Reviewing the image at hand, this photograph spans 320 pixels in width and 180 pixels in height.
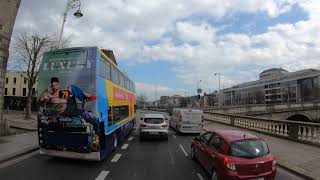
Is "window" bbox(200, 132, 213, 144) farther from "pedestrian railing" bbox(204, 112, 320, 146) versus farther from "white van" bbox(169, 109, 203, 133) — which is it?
"white van" bbox(169, 109, 203, 133)

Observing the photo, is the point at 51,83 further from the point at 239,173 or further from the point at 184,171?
the point at 239,173

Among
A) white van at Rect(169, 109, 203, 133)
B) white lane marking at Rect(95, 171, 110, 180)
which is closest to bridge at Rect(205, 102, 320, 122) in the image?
white van at Rect(169, 109, 203, 133)

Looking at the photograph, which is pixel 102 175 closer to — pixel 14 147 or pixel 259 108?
pixel 14 147

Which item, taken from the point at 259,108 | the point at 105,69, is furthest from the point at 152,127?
the point at 259,108

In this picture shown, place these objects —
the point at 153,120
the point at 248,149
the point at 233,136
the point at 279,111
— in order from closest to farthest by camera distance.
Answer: the point at 248,149, the point at 233,136, the point at 153,120, the point at 279,111

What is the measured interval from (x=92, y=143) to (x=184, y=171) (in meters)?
3.23

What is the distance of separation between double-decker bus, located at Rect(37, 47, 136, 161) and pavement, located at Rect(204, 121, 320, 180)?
21.5 feet

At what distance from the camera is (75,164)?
39.3 ft

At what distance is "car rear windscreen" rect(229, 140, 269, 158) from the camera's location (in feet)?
28.7

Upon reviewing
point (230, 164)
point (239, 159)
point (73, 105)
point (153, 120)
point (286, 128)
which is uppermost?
point (73, 105)

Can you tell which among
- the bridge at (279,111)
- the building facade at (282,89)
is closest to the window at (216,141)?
the bridge at (279,111)

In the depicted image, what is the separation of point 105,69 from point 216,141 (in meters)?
A: 5.51

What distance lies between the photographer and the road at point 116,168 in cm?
993

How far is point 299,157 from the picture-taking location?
42.4 feet
